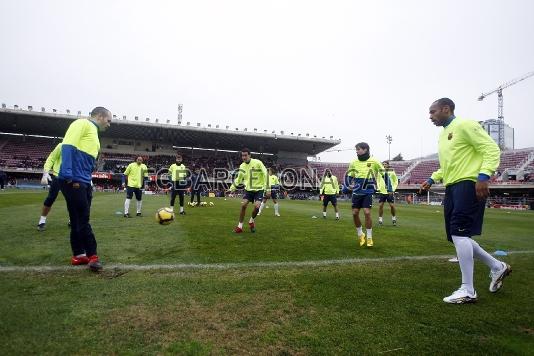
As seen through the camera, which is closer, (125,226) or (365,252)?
(365,252)

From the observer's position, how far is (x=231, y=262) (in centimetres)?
496

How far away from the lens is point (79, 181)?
4.69 metres

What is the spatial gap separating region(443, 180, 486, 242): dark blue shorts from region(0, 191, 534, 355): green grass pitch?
0.71m

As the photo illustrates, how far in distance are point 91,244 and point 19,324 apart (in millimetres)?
2101

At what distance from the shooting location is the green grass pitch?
8.02 feet

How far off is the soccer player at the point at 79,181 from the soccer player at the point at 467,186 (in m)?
4.45

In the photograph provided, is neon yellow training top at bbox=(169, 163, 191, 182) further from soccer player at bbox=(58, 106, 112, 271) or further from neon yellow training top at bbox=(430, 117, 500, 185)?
neon yellow training top at bbox=(430, 117, 500, 185)

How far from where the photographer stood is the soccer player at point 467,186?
373cm

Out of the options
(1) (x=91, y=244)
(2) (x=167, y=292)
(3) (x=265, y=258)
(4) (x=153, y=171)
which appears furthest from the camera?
(4) (x=153, y=171)

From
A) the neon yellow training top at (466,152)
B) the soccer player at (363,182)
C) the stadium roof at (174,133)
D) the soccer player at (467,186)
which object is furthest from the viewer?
the stadium roof at (174,133)

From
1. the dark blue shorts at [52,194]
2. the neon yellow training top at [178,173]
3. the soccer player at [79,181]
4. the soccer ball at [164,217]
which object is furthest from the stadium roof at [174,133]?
the soccer player at [79,181]

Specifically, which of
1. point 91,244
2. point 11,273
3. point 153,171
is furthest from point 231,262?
point 153,171

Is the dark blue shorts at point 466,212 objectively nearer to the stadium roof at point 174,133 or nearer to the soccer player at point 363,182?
the soccer player at point 363,182

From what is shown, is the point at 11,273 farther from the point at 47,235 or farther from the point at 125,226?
the point at 125,226
